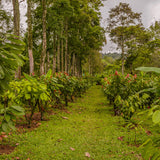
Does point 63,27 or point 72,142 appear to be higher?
point 63,27

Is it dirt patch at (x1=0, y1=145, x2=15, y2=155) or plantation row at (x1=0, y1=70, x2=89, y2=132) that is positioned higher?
plantation row at (x1=0, y1=70, x2=89, y2=132)

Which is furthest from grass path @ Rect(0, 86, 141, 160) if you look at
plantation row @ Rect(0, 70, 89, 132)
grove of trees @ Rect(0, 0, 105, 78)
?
grove of trees @ Rect(0, 0, 105, 78)

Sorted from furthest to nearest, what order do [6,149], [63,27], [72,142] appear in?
1. [63,27]
2. [72,142]
3. [6,149]

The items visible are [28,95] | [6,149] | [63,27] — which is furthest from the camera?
[63,27]

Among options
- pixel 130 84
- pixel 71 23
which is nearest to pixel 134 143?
pixel 130 84

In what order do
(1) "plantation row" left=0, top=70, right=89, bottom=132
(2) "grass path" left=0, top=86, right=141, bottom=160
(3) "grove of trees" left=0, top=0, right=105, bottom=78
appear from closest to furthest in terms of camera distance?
1. (1) "plantation row" left=0, top=70, right=89, bottom=132
2. (2) "grass path" left=0, top=86, right=141, bottom=160
3. (3) "grove of trees" left=0, top=0, right=105, bottom=78

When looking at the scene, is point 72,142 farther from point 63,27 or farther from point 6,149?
point 63,27

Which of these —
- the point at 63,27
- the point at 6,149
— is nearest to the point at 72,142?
the point at 6,149

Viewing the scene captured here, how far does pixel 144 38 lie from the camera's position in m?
23.0

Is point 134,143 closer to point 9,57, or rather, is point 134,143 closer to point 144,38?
point 9,57

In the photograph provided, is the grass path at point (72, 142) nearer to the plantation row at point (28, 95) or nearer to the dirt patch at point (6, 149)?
the dirt patch at point (6, 149)

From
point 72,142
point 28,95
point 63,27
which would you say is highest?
point 63,27

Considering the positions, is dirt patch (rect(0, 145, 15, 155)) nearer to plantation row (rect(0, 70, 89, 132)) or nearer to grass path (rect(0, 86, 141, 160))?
grass path (rect(0, 86, 141, 160))

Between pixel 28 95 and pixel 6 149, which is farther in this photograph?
pixel 28 95
